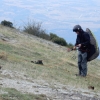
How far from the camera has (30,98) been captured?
9.37 m

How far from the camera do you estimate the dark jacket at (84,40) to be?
1470cm

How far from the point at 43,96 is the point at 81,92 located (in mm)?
1905

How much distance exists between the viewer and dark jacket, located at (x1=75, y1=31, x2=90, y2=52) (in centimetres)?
1470

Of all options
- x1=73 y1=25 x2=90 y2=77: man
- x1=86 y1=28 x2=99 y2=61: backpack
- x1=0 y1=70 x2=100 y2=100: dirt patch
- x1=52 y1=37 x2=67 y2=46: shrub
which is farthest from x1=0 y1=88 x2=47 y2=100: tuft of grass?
Result: x1=52 y1=37 x2=67 y2=46: shrub

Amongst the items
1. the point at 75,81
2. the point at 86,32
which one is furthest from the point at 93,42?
the point at 75,81

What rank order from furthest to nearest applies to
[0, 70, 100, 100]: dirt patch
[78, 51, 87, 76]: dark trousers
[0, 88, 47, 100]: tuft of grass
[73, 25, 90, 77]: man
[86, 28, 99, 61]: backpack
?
[78, 51, 87, 76]: dark trousers < [86, 28, 99, 61]: backpack < [73, 25, 90, 77]: man < [0, 70, 100, 100]: dirt patch < [0, 88, 47, 100]: tuft of grass

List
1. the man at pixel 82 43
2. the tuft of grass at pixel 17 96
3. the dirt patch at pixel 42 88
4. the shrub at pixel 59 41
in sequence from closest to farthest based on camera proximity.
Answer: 1. the tuft of grass at pixel 17 96
2. the dirt patch at pixel 42 88
3. the man at pixel 82 43
4. the shrub at pixel 59 41

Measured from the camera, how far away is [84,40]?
1479 cm

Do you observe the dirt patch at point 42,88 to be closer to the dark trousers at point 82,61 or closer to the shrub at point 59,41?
the dark trousers at point 82,61

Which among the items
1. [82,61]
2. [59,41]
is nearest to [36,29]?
[59,41]

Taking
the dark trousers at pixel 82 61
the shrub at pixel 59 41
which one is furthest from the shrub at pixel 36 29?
the dark trousers at pixel 82 61

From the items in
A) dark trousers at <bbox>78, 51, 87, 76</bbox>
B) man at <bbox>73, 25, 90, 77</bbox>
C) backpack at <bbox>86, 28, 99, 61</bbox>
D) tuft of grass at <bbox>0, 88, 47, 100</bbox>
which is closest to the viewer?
tuft of grass at <bbox>0, 88, 47, 100</bbox>

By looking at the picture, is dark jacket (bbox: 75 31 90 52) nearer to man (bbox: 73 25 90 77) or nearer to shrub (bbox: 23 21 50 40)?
man (bbox: 73 25 90 77)

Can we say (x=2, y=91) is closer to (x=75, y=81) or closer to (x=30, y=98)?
(x=30, y=98)
